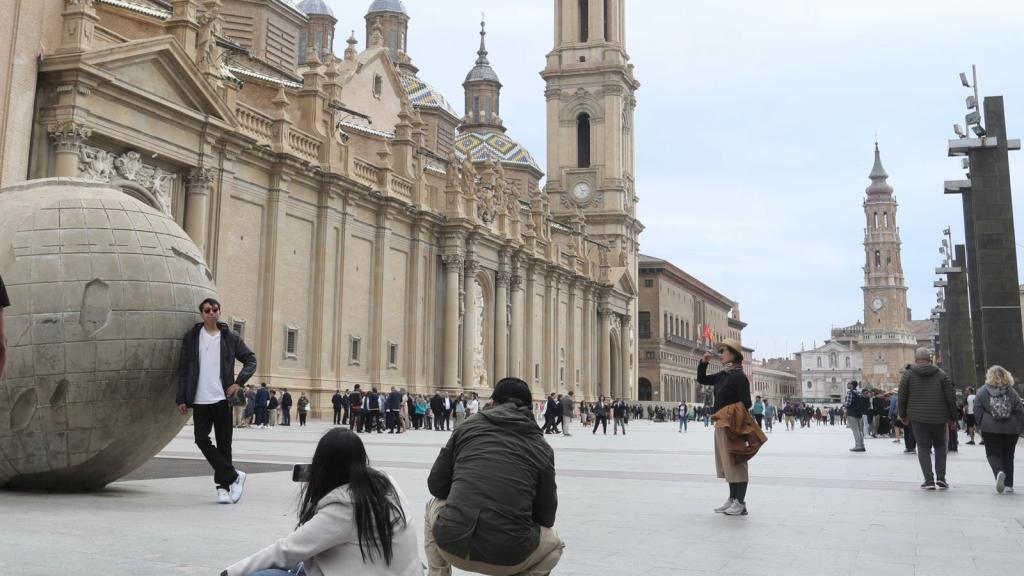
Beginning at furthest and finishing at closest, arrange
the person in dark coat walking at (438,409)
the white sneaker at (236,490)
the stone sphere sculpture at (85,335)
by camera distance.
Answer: the person in dark coat walking at (438,409), the white sneaker at (236,490), the stone sphere sculpture at (85,335)

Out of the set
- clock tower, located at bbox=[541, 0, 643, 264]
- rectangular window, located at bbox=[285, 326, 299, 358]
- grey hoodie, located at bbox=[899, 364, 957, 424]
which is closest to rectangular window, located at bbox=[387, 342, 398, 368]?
rectangular window, located at bbox=[285, 326, 299, 358]

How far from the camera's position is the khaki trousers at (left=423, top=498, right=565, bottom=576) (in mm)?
4613

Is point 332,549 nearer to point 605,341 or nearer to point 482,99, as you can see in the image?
point 605,341

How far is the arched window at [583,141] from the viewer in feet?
237

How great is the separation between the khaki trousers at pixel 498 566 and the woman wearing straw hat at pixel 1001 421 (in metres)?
9.00

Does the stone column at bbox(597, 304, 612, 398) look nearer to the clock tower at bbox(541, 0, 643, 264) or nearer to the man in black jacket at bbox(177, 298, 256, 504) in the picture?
the clock tower at bbox(541, 0, 643, 264)

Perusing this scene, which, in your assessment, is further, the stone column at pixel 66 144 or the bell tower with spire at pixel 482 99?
the bell tower with spire at pixel 482 99

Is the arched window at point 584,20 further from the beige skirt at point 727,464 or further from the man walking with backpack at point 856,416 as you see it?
the beige skirt at point 727,464

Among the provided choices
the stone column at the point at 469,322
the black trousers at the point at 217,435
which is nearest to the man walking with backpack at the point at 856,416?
the black trousers at the point at 217,435

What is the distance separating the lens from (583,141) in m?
72.6

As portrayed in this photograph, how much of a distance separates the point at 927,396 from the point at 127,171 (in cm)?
2008

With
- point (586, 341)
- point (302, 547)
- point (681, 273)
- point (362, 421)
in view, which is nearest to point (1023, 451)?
point (362, 421)

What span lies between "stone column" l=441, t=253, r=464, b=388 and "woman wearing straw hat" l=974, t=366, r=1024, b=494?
3137 centimetres

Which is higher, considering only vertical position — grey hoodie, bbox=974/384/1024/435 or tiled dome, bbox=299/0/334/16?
tiled dome, bbox=299/0/334/16
